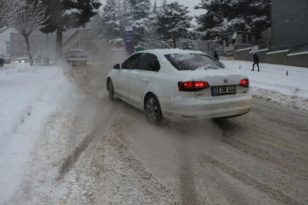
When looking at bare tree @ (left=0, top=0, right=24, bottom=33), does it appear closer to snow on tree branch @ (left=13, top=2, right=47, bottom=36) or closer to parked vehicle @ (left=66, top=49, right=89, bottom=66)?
snow on tree branch @ (left=13, top=2, right=47, bottom=36)

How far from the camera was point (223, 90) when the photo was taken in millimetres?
6656

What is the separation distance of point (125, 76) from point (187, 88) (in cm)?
286

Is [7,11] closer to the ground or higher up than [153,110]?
higher up

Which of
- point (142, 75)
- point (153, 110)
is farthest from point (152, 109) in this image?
point (142, 75)

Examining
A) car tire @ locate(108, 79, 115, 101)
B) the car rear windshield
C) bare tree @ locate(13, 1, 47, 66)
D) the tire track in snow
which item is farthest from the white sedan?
bare tree @ locate(13, 1, 47, 66)

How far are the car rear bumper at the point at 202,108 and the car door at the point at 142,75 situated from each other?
1.00 m

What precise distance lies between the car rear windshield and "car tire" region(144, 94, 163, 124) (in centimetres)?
85

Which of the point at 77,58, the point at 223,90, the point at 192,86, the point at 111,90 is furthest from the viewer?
the point at 77,58

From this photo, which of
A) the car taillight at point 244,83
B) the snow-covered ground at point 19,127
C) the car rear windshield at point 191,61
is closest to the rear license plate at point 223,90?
the car taillight at point 244,83

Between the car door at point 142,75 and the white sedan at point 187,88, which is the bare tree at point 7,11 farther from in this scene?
the white sedan at point 187,88

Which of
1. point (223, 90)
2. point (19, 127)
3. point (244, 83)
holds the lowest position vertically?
point (19, 127)

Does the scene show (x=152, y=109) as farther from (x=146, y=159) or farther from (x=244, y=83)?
(x=146, y=159)

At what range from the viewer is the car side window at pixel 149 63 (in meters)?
7.54

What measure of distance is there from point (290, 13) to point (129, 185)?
104ft
